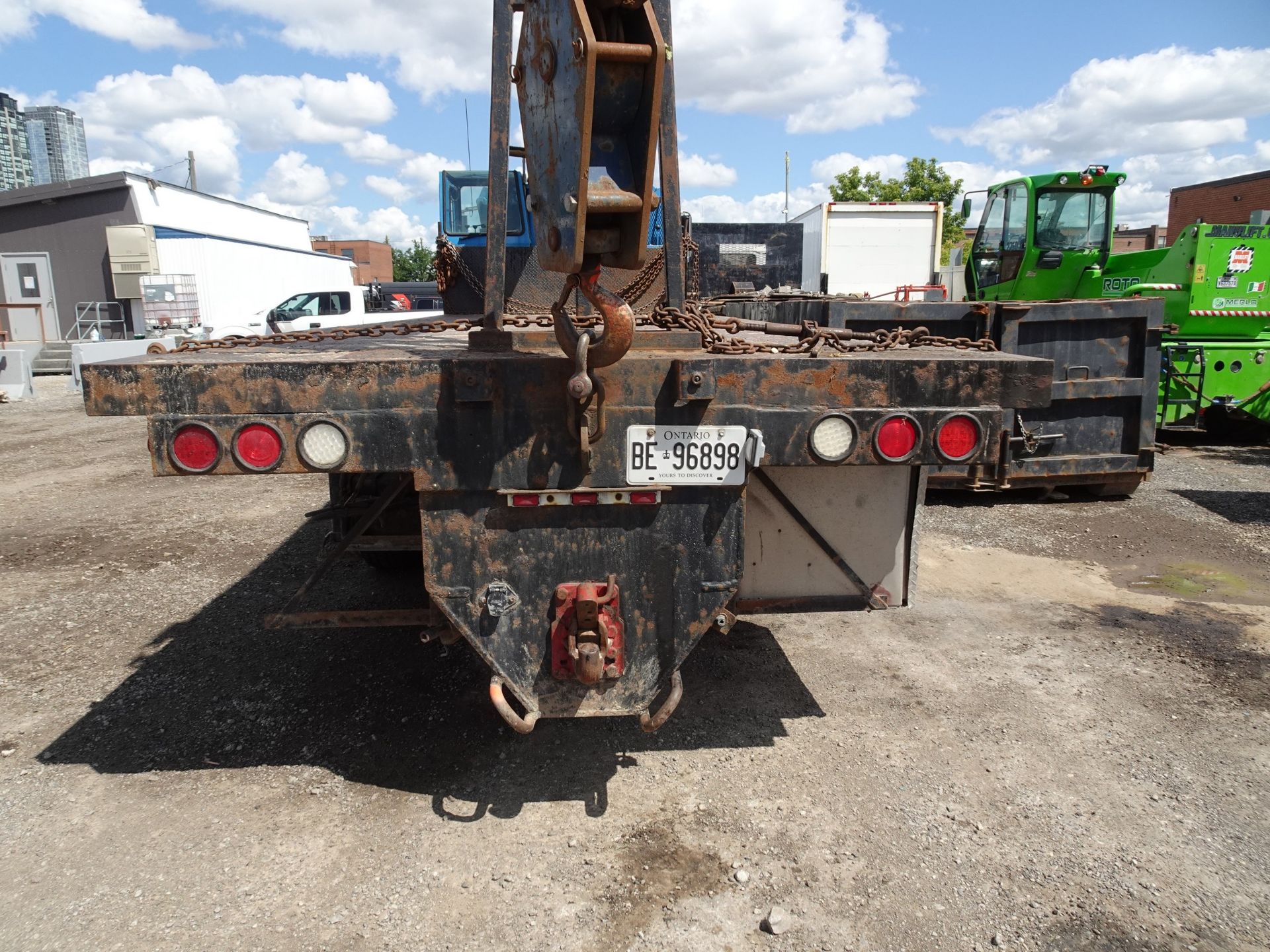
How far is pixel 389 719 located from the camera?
133 inches

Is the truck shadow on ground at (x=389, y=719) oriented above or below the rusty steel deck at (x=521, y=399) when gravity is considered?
below

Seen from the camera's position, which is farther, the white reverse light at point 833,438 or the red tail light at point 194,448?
the white reverse light at point 833,438

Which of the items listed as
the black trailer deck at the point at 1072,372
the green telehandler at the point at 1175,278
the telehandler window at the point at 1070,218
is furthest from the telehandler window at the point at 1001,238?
the black trailer deck at the point at 1072,372

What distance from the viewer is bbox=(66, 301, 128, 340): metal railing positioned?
22.3 m

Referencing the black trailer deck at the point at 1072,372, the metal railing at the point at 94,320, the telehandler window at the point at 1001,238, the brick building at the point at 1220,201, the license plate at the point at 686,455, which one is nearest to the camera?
the license plate at the point at 686,455

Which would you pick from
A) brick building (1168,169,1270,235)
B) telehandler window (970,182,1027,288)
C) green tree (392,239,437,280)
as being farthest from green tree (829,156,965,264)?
green tree (392,239,437,280)

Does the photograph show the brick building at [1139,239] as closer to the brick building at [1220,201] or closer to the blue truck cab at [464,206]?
the brick building at [1220,201]

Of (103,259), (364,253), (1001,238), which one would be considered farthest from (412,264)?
(1001,238)

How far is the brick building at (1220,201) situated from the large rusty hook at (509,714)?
29927 millimetres

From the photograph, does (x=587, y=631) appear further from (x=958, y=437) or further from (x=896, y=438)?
(x=958, y=437)

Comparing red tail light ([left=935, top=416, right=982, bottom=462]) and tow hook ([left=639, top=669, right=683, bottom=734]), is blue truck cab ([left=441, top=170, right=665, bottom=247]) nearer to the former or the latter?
red tail light ([left=935, top=416, right=982, bottom=462])

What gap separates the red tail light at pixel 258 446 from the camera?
2398 mm

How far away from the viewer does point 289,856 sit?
8.39 feet

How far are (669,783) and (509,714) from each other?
0.72m
